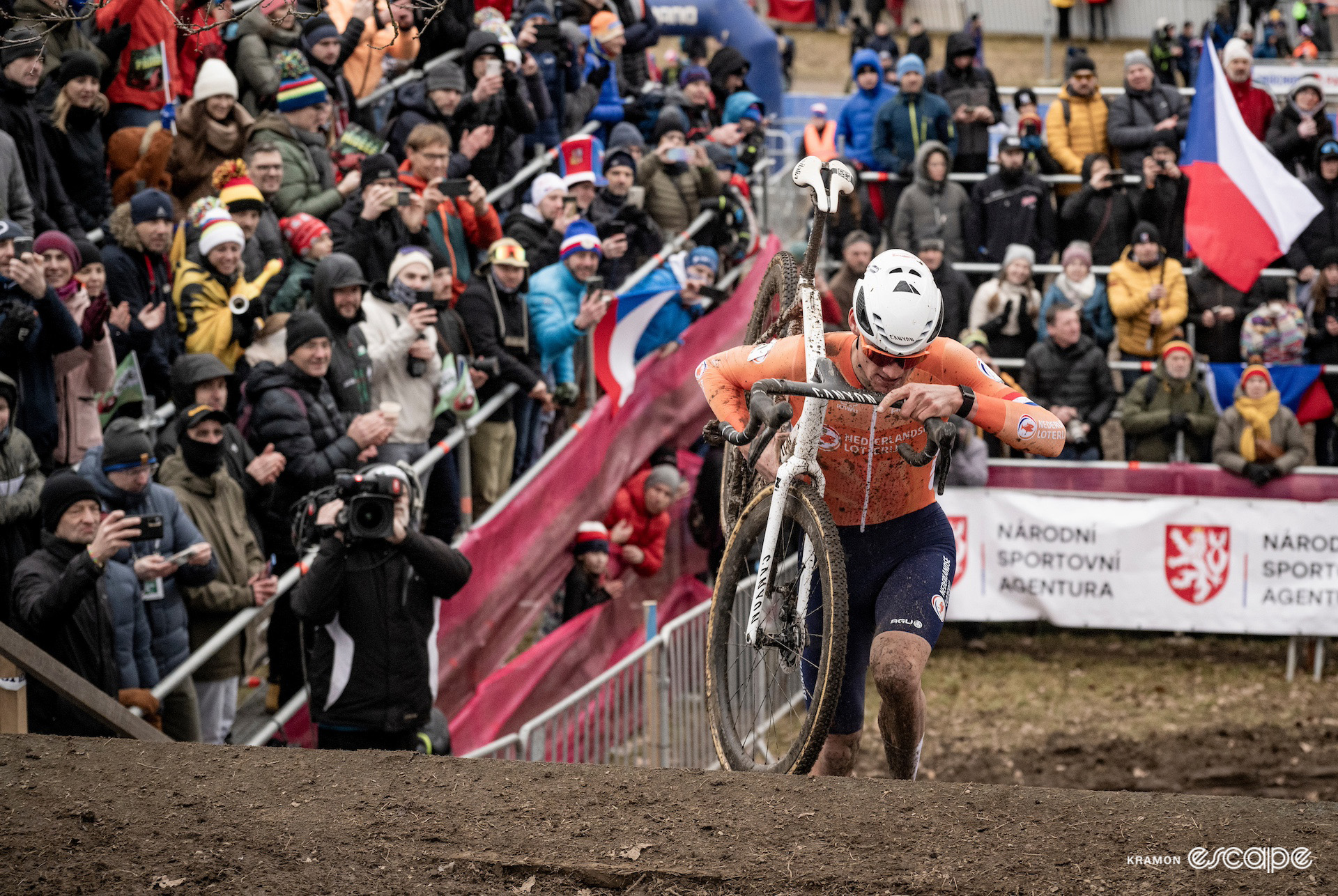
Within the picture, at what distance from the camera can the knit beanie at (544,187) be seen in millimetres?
11070

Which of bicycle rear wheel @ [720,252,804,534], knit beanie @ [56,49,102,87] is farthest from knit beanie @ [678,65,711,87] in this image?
bicycle rear wheel @ [720,252,804,534]

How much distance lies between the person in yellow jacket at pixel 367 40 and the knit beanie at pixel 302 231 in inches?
85.2

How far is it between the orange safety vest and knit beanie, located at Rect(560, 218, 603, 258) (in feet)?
18.2

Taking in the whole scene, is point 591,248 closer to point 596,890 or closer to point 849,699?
point 849,699

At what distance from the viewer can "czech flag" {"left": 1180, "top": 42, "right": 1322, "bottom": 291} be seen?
1291cm

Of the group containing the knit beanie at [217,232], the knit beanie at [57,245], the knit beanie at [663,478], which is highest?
the knit beanie at [57,245]

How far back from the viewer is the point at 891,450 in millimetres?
6066

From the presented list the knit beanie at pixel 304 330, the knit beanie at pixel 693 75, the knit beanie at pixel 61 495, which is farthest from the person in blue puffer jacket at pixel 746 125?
the knit beanie at pixel 61 495

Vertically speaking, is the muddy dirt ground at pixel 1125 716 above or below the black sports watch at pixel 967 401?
below

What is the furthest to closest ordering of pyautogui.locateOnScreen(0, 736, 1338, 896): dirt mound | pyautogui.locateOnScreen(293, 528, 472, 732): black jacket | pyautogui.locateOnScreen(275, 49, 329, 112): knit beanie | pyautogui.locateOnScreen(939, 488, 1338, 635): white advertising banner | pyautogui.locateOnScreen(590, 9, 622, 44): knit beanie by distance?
pyautogui.locateOnScreen(590, 9, 622, 44): knit beanie < pyautogui.locateOnScreen(939, 488, 1338, 635): white advertising banner < pyautogui.locateOnScreen(275, 49, 329, 112): knit beanie < pyautogui.locateOnScreen(293, 528, 472, 732): black jacket < pyautogui.locateOnScreen(0, 736, 1338, 896): dirt mound

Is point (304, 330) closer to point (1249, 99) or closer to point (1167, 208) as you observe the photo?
point (1167, 208)

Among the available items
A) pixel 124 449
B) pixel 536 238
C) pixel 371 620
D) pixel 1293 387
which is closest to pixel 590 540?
pixel 536 238

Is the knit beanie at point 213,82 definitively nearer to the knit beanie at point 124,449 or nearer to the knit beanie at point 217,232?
the knit beanie at point 217,232

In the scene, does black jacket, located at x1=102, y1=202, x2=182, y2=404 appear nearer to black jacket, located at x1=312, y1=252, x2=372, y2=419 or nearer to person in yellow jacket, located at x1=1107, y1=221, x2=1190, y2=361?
black jacket, located at x1=312, y1=252, x2=372, y2=419
